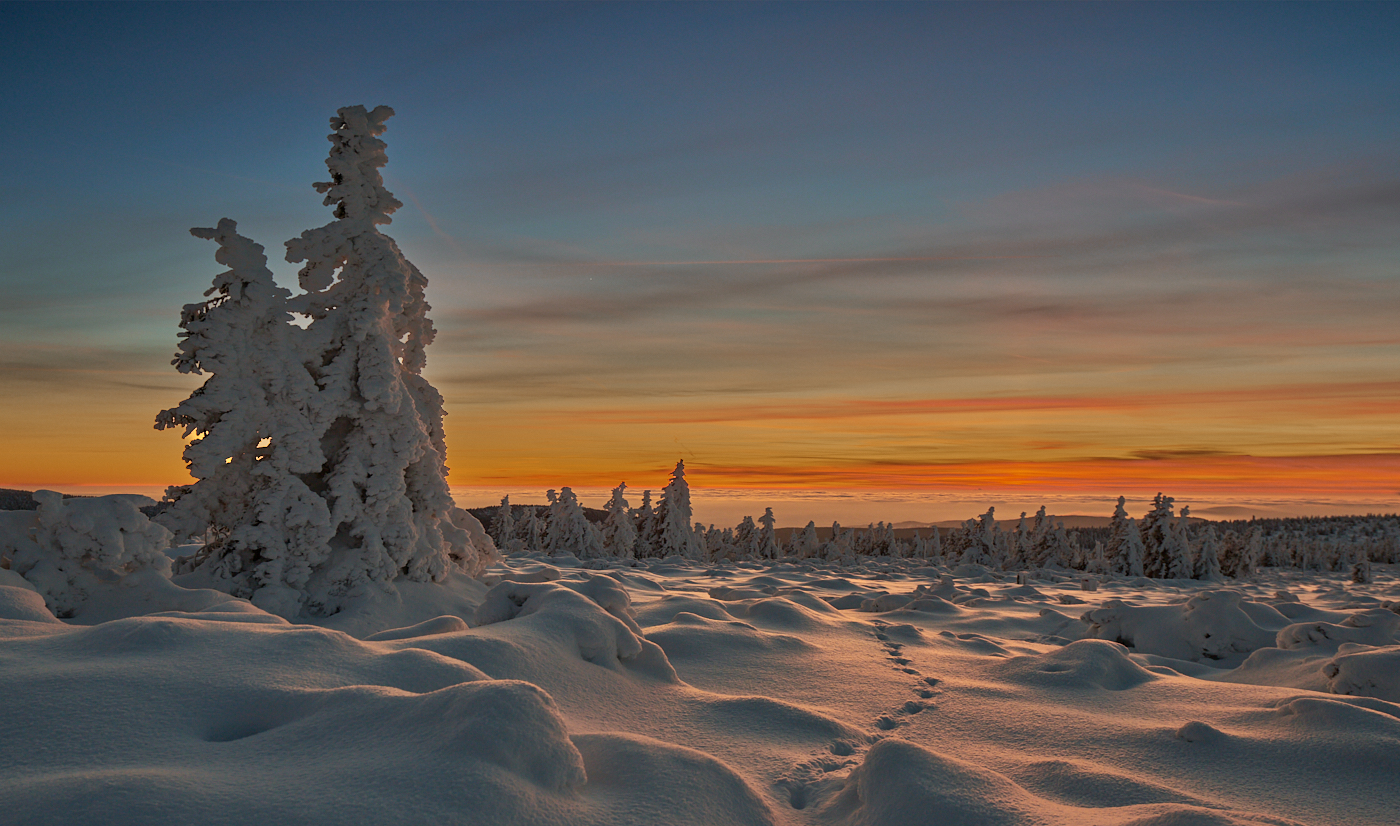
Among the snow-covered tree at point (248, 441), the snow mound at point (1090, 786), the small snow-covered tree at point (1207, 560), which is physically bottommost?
the small snow-covered tree at point (1207, 560)

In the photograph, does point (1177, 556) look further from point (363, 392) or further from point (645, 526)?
point (363, 392)

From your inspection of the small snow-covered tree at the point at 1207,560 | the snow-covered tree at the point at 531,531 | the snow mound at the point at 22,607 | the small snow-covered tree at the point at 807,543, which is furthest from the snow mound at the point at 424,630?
the small snow-covered tree at the point at 807,543

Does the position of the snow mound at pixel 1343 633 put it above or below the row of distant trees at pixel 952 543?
above

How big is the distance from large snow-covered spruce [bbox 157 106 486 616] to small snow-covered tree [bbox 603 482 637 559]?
128ft

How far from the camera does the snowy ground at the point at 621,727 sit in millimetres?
3508

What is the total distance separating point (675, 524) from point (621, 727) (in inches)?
1948

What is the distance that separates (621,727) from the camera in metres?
5.86

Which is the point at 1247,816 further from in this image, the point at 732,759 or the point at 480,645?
the point at 480,645

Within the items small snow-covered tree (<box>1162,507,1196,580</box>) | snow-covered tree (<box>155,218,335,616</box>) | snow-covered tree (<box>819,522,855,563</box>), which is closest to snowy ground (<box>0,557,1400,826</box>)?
snow-covered tree (<box>155,218,335,616</box>)

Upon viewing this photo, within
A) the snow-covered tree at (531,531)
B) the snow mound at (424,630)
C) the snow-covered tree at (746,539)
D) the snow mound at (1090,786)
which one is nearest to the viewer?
the snow mound at (1090,786)

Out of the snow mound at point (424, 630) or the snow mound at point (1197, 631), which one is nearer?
the snow mound at point (424, 630)

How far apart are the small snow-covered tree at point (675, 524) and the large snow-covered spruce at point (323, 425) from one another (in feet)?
136

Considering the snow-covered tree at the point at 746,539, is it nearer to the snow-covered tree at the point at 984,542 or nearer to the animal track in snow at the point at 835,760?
the snow-covered tree at the point at 984,542

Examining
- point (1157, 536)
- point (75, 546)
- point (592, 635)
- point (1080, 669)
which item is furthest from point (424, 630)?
point (1157, 536)
